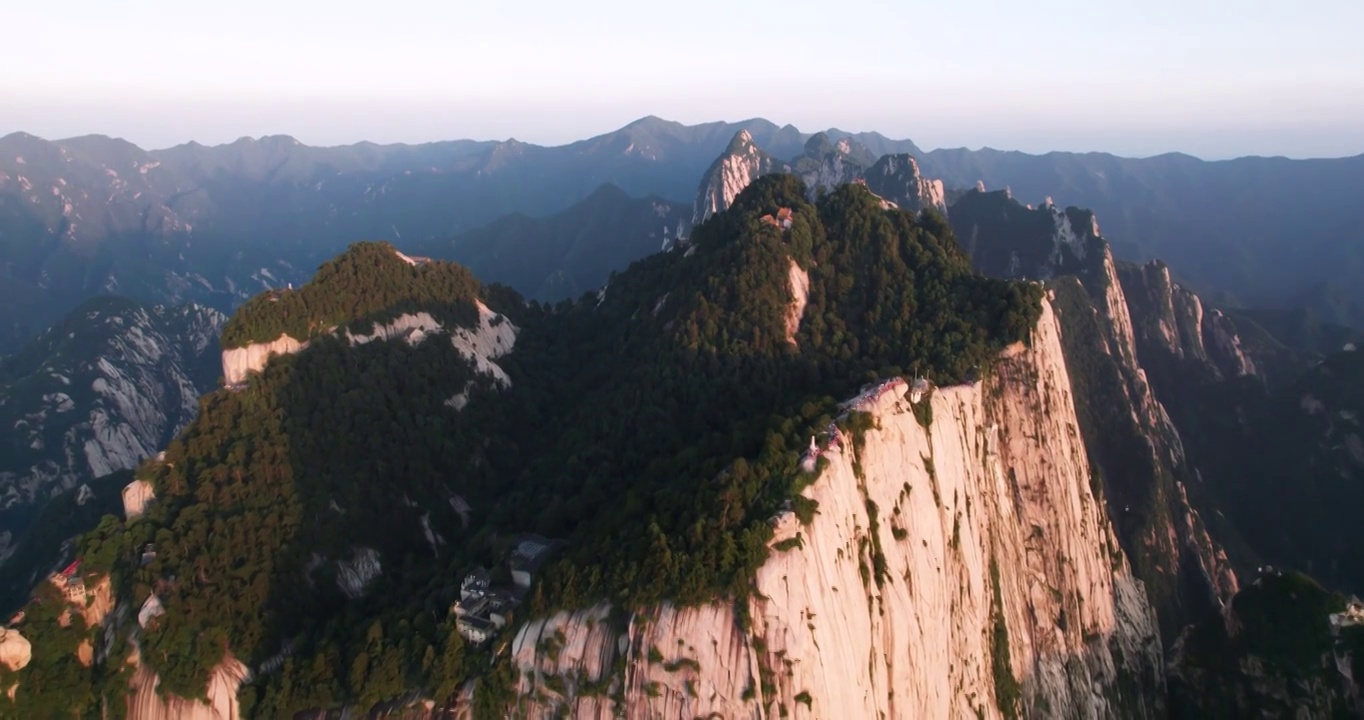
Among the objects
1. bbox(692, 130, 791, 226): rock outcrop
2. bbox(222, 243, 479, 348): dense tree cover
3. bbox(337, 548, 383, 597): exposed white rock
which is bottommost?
bbox(337, 548, 383, 597): exposed white rock

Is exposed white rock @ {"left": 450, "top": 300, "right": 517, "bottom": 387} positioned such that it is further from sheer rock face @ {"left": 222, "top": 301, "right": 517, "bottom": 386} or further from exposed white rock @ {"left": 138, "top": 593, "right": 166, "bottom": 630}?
exposed white rock @ {"left": 138, "top": 593, "right": 166, "bottom": 630}

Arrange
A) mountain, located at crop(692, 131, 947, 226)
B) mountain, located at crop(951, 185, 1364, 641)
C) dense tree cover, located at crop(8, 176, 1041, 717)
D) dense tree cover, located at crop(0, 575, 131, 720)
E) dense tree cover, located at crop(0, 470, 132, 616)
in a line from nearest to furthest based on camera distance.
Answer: dense tree cover, located at crop(8, 176, 1041, 717)
dense tree cover, located at crop(0, 575, 131, 720)
dense tree cover, located at crop(0, 470, 132, 616)
mountain, located at crop(951, 185, 1364, 641)
mountain, located at crop(692, 131, 947, 226)

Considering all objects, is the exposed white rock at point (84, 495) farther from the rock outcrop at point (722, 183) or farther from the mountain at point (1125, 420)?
the rock outcrop at point (722, 183)

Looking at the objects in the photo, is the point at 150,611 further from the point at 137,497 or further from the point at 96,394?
the point at 96,394

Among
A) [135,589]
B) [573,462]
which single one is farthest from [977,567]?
[135,589]

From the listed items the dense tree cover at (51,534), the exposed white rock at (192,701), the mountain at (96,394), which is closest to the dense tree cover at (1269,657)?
the exposed white rock at (192,701)

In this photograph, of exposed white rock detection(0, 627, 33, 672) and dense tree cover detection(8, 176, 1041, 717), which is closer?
dense tree cover detection(8, 176, 1041, 717)

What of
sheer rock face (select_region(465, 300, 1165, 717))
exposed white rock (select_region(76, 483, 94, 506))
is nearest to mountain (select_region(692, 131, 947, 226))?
sheer rock face (select_region(465, 300, 1165, 717))
